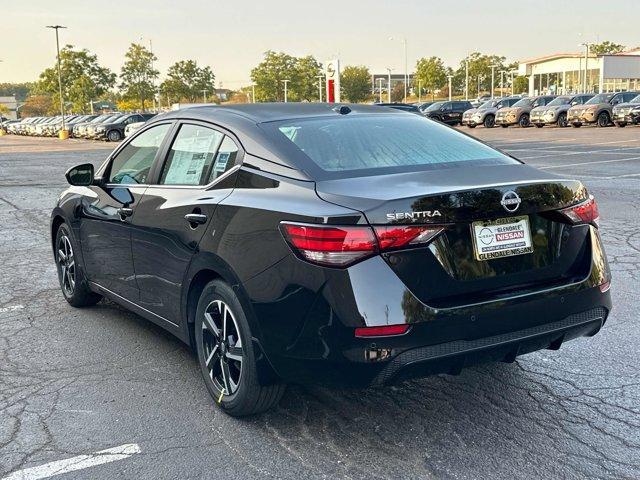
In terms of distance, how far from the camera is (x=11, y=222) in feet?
35.8

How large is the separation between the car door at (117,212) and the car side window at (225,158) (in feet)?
2.39

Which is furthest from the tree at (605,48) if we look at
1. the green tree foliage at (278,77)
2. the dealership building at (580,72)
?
the green tree foliage at (278,77)

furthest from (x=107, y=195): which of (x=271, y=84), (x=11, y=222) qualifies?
(x=271, y=84)

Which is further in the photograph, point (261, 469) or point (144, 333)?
point (144, 333)

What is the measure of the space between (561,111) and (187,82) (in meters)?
57.5

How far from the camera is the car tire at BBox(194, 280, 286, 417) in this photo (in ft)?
11.4

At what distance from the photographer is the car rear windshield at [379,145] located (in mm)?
3646

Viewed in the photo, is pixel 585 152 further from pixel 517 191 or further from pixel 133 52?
pixel 133 52

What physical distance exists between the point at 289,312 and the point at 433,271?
647 mm

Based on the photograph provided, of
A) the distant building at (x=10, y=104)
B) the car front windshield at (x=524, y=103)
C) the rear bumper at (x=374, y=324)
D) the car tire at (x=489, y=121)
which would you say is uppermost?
the distant building at (x=10, y=104)

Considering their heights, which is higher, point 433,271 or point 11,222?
point 433,271

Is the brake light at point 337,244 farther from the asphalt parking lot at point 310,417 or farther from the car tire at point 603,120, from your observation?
the car tire at point 603,120

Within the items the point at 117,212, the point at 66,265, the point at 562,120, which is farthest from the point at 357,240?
the point at 562,120

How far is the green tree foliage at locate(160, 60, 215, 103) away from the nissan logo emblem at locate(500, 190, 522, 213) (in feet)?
279
